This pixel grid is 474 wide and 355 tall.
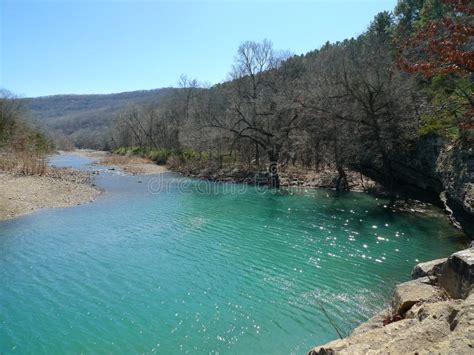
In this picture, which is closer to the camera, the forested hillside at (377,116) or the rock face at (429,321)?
the rock face at (429,321)

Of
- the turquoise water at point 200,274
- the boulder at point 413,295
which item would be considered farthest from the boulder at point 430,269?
the turquoise water at point 200,274

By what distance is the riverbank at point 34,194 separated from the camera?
21.5 meters

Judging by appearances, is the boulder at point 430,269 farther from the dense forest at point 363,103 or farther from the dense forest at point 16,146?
the dense forest at point 16,146

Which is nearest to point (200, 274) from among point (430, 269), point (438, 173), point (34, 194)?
point (430, 269)

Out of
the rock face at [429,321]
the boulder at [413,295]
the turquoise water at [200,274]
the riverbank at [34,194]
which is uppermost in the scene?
the rock face at [429,321]

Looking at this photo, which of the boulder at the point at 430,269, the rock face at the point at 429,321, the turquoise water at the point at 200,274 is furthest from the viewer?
the turquoise water at the point at 200,274

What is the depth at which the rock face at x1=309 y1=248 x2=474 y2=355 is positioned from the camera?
352 cm

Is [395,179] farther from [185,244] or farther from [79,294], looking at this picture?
[79,294]

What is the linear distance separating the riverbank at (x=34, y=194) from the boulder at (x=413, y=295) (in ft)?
68.0

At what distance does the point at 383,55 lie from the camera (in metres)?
24.0

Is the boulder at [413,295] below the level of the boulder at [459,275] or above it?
below

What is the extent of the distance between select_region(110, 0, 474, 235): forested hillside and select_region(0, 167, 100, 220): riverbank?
48.6 ft

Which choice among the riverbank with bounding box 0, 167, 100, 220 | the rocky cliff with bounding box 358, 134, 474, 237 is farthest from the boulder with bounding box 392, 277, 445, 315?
the riverbank with bounding box 0, 167, 100, 220

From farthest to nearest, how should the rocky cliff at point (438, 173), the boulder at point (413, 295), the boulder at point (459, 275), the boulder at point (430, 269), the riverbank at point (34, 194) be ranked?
the riverbank at point (34, 194) < the rocky cliff at point (438, 173) < the boulder at point (430, 269) < the boulder at point (413, 295) < the boulder at point (459, 275)
